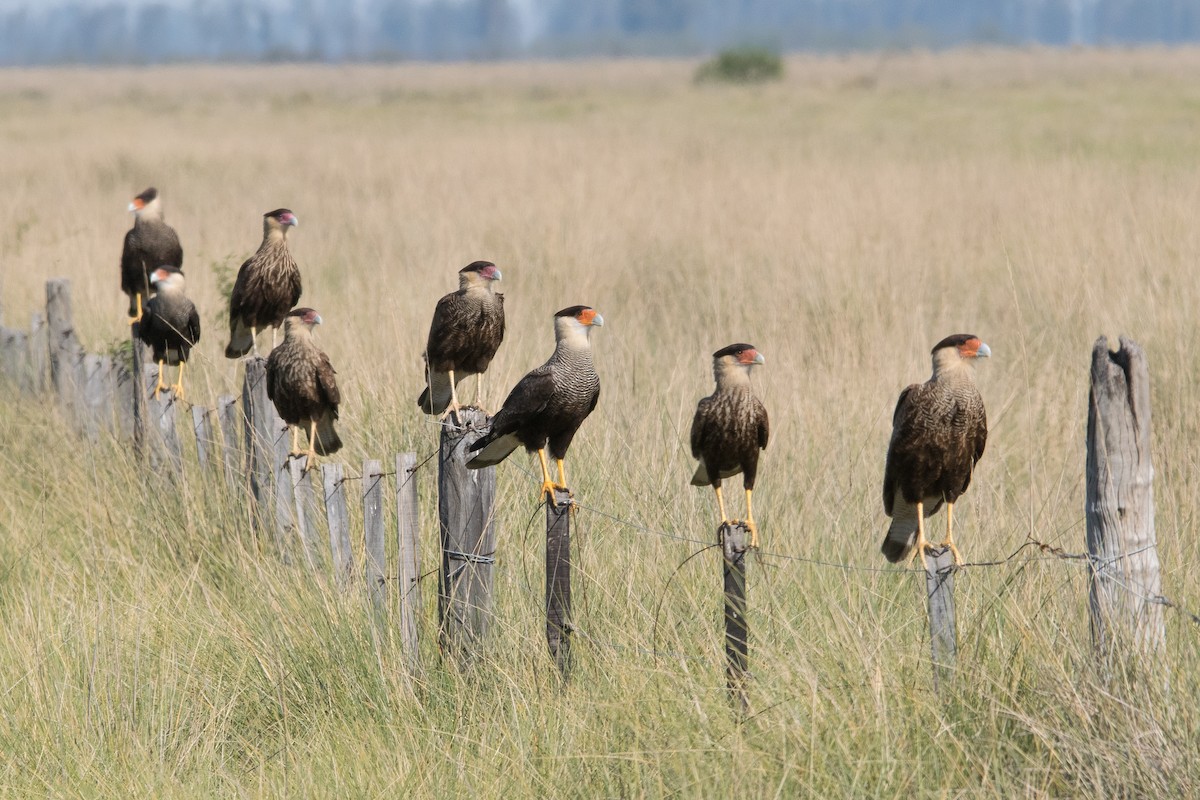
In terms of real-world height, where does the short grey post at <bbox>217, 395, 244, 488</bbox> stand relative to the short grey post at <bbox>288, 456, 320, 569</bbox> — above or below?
above

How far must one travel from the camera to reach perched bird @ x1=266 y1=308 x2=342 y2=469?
3982 millimetres

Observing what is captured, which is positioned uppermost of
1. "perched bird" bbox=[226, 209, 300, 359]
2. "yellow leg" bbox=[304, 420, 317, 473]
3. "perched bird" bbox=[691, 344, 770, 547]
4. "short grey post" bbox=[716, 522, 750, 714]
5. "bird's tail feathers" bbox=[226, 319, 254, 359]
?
"perched bird" bbox=[226, 209, 300, 359]

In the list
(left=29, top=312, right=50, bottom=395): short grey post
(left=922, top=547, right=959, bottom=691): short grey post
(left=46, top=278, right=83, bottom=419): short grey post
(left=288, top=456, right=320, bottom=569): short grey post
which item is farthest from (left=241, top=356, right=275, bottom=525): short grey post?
(left=29, top=312, right=50, bottom=395): short grey post

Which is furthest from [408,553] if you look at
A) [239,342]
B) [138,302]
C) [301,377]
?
[138,302]

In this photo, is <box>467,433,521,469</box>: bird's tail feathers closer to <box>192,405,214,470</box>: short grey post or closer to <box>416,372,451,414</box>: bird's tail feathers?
<box>416,372,451,414</box>: bird's tail feathers

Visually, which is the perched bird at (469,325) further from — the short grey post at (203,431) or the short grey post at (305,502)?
the short grey post at (203,431)

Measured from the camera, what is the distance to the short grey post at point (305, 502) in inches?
161

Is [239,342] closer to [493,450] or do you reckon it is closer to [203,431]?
[203,431]

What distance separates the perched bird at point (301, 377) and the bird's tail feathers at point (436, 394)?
11.4 inches

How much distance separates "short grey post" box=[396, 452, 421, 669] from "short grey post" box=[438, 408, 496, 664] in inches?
3.5

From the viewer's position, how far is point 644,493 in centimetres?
416

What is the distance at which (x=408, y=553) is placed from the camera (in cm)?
343

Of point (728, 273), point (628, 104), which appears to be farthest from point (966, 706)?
point (628, 104)

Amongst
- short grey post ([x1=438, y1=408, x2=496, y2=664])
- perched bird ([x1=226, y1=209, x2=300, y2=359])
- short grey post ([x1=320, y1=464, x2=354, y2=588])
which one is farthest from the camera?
perched bird ([x1=226, y1=209, x2=300, y2=359])
